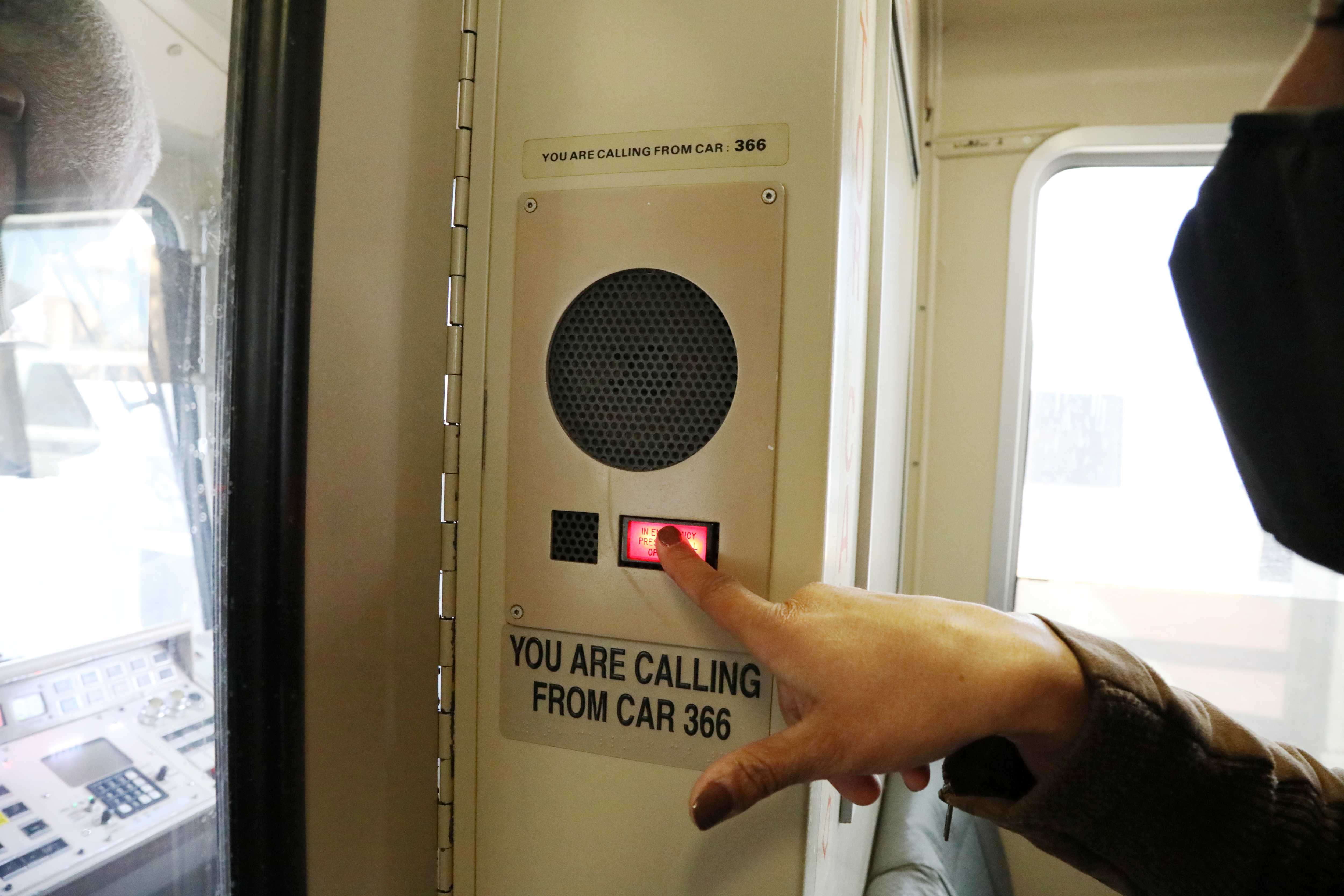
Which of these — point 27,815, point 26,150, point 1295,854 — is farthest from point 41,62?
point 1295,854

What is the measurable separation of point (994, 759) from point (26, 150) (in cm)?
110

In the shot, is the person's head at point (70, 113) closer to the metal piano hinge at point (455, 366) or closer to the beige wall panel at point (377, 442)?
the beige wall panel at point (377, 442)

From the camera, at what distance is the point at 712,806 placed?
570mm

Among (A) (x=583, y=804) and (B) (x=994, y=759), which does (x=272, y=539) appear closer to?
(A) (x=583, y=804)

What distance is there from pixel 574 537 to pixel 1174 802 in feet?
2.14

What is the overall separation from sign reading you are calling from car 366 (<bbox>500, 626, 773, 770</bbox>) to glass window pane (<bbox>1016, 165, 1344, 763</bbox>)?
4.97ft

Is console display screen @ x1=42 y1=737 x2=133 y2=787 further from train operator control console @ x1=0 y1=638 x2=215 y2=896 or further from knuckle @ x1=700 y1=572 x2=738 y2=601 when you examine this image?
knuckle @ x1=700 y1=572 x2=738 y2=601

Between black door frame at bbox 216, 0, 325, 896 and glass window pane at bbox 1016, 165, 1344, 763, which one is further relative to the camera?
glass window pane at bbox 1016, 165, 1344, 763

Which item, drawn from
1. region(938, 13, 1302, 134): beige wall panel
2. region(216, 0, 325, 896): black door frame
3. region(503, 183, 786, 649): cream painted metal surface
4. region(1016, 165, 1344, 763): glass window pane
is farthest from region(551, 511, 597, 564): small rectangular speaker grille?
region(938, 13, 1302, 134): beige wall panel

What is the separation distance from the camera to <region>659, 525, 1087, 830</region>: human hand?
61cm

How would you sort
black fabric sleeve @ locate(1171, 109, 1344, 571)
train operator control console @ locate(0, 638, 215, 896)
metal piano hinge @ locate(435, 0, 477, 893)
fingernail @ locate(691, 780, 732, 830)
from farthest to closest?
1. metal piano hinge @ locate(435, 0, 477, 893)
2. train operator control console @ locate(0, 638, 215, 896)
3. fingernail @ locate(691, 780, 732, 830)
4. black fabric sleeve @ locate(1171, 109, 1344, 571)

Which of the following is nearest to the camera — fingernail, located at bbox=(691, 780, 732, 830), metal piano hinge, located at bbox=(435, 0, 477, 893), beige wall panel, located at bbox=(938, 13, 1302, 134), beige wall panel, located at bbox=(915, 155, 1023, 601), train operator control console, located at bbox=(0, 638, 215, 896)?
fingernail, located at bbox=(691, 780, 732, 830)

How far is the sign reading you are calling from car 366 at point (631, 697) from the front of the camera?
74 centimetres

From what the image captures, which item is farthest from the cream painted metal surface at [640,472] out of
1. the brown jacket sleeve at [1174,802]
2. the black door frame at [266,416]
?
the brown jacket sleeve at [1174,802]
